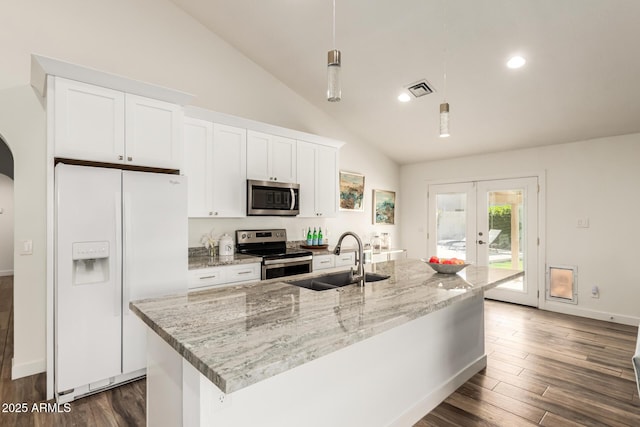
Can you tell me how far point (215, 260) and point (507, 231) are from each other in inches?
169

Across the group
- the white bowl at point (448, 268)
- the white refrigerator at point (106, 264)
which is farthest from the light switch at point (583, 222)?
the white refrigerator at point (106, 264)

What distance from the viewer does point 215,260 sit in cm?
322

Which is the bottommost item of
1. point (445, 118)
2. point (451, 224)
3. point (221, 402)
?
point (221, 402)

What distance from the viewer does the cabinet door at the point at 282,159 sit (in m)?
3.83

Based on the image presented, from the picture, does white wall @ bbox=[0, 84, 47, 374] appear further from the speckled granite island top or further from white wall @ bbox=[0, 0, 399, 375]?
the speckled granite island top

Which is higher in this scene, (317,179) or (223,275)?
(317,179)

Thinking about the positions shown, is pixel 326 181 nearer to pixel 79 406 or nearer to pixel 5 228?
pixel 79 406

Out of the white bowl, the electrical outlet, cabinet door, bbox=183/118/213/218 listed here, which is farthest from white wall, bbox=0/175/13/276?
the white bowl

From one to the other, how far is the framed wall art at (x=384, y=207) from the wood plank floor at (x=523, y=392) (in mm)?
2610

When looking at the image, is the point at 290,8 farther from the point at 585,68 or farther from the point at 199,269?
the point at 585,68

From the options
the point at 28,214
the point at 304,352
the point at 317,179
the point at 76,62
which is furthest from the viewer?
the point at 317,179

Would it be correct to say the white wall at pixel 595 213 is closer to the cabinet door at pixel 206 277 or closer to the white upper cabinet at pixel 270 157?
the white upper cabinet at pixel 270 157

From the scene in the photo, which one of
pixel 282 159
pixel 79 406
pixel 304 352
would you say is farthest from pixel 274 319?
pixel 282 159

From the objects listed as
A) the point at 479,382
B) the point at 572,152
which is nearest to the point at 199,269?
the point at 479,382
